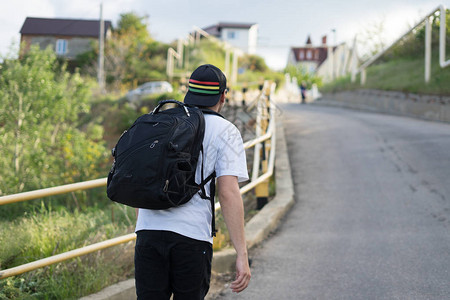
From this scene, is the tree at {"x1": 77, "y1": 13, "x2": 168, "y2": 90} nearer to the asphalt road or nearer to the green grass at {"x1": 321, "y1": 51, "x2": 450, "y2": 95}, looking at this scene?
the green grass at {"x1": 321, "y1": 51, "x2": 450, "y2": 95}

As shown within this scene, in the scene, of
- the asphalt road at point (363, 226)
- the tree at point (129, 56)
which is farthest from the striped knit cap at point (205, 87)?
the tree at point (129, 56)

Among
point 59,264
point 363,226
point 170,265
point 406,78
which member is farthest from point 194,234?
point 406,78

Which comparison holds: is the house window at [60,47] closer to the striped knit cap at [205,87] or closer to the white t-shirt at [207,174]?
the striped knit cap at [205,87]

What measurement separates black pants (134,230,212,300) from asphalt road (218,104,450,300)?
6.52 ft

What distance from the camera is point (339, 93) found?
89.2ft

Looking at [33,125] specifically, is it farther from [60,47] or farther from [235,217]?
[60,47]

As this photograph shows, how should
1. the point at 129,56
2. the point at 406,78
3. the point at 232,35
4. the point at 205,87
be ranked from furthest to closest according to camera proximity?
the point at 232,35 → the point at 129,56 → the point at 406,78 → the point at 205,87

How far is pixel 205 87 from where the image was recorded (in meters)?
2.56

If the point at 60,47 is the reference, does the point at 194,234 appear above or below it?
below

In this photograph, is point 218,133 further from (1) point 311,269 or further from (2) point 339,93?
(2) point 339,93

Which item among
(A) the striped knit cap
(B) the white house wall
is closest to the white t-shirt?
(A) the striped knit cap

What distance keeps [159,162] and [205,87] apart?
0.53 m

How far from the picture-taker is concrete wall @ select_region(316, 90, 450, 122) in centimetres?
1498

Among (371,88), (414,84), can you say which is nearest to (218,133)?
(414,84)
